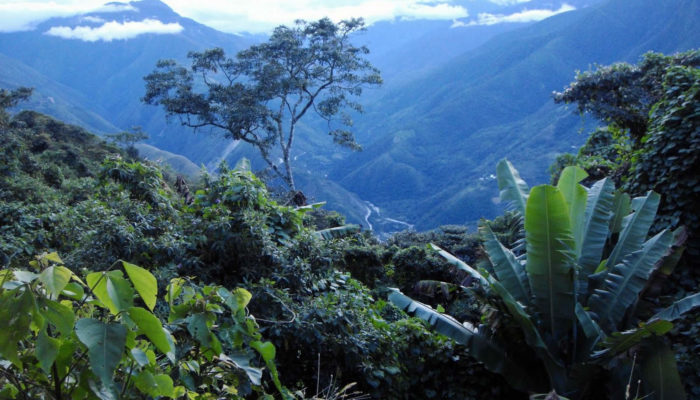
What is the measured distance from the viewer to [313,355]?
4.08 m

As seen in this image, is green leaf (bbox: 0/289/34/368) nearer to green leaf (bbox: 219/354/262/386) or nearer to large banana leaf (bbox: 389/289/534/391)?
green leaf (bbox: 219/354/262/386)

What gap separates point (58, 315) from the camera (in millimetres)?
1214

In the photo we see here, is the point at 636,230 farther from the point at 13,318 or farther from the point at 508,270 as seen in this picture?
the point at 13,318

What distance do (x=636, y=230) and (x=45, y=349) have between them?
227 inches

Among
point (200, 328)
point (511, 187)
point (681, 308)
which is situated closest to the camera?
point (200, 328)

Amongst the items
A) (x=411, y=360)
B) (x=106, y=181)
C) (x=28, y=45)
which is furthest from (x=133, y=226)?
(x=28, y=45)

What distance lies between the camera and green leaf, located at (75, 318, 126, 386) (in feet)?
3.86

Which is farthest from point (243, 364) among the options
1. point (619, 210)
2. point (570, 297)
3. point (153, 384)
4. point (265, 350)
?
point (619, 210)

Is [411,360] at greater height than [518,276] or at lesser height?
lesser

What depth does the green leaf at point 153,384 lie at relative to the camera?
4.53ft

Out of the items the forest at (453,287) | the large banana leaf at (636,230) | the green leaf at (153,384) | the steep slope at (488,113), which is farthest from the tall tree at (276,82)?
the steep slope at (488,113)

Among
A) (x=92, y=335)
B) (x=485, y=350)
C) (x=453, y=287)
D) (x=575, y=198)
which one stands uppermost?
(x=92, y=335)

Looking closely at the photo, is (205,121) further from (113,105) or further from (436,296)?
(113,105)

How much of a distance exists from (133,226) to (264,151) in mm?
18265
